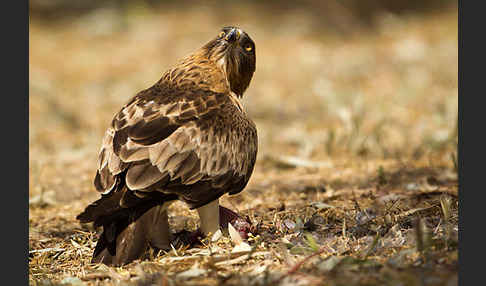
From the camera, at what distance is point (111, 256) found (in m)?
3.78

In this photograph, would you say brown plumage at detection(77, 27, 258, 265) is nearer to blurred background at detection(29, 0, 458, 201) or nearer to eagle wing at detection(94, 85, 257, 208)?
eagle wing at detection(94, 85, 257, 208)

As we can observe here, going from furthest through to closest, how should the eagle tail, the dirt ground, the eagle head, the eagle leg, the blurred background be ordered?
the blurred background
the eagle head
the eagle leg
the eagle tail
the dirt ground

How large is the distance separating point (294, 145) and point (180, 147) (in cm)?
438

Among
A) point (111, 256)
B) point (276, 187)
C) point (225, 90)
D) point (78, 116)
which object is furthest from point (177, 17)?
point (111, 256)

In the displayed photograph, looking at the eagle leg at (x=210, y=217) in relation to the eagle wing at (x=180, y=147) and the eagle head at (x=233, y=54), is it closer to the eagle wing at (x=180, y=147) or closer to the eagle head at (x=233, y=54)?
the eagle wing at (x=180, y=147)

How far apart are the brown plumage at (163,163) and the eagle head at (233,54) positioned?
0.37 m

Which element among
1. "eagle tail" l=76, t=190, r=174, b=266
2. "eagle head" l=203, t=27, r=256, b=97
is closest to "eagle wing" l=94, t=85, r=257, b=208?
"eagle tail" l=76, t=190, r=174, b=266

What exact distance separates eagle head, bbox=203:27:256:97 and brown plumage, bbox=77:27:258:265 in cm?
37

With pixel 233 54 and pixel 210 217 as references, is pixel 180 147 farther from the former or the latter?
pixel 233 54

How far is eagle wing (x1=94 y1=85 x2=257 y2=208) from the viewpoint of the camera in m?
3.75

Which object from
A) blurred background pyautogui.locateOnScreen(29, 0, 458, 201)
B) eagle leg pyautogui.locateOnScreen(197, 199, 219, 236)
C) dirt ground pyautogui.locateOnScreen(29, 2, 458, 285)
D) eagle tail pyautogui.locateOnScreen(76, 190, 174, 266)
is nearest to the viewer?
dirt ground pyautogui.locateOnScreen(29, 2, 458, 285)

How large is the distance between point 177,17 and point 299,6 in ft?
9.91

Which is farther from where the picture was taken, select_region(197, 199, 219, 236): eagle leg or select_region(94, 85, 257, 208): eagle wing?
select_region(197, 199, 219, 236): eagle leg

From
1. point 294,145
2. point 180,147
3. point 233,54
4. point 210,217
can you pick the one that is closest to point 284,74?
point 294,145
